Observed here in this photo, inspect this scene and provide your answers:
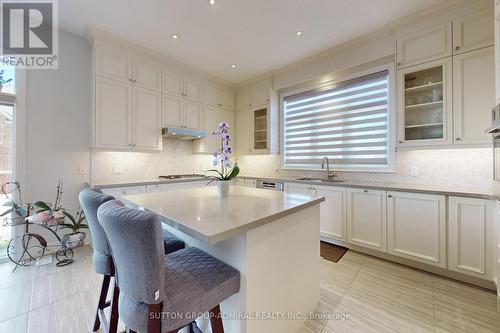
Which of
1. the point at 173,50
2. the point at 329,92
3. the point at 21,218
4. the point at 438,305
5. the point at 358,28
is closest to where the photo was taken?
the point at 438,305

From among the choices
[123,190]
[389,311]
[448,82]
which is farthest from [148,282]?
[448,82]

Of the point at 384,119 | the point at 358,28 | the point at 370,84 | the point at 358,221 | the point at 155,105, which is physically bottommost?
the point at 358,221

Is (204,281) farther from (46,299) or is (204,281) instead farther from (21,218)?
(21,218)

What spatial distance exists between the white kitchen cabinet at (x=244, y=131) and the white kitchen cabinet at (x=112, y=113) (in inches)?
88.6

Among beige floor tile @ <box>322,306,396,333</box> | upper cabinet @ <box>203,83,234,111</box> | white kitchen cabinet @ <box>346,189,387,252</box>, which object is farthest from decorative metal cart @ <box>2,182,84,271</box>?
white kitchen cabinet @ <box>346,189,387,252</box>

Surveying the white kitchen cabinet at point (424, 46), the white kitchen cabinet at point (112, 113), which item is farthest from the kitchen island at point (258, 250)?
the white kitchen cabinet at point (424, 46)

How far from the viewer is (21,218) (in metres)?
2.41

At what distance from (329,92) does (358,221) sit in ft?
6.99

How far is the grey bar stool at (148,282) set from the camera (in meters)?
0.81

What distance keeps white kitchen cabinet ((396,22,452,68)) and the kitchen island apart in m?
2.30

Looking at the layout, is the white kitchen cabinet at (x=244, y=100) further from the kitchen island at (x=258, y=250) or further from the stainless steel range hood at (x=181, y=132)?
the kitchen island at (x=258, y=250)

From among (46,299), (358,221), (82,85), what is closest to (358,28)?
(358,221)

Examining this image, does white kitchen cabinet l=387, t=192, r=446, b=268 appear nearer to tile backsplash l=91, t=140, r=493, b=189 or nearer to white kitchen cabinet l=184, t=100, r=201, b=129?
tile backsplash l=91, t=140, r=493, b=189

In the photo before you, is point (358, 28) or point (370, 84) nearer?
point (358, 28)
